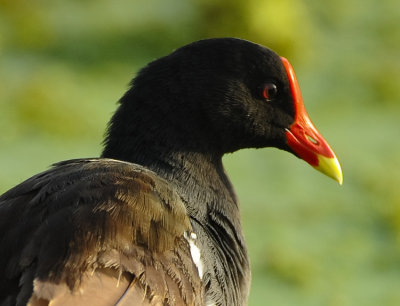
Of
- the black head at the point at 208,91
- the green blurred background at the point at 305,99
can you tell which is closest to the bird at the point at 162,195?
the black head at the point at 208,91

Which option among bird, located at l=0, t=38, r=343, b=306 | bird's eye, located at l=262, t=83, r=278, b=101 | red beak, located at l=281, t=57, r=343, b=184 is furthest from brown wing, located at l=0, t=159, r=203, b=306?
red beak, located at l=281, t=57, r=343, b=184

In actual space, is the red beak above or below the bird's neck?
above

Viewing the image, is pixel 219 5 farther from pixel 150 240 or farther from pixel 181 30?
pixel 150 240

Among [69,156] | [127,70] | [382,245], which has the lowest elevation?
[382,245]

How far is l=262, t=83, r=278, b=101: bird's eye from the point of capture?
186 inches

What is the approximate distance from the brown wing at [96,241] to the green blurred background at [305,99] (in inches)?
108

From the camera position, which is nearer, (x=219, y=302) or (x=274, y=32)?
(x=219, y=302)

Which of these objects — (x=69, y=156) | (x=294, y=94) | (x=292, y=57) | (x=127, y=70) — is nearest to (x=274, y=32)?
(x=292, y=57)

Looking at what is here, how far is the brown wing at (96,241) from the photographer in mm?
3789

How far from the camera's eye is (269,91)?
4734 millimetres

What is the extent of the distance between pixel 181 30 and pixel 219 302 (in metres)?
5.13

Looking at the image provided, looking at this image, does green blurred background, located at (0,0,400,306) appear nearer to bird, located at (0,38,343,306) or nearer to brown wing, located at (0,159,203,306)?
bird, located at (0,38,343,306)

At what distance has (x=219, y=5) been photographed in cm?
Result: 902

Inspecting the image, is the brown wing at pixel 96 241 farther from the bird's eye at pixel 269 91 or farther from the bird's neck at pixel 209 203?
the bird's eye at pixel 269 91
